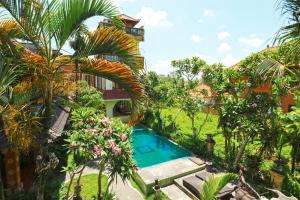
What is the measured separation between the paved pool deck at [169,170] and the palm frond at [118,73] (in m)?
8.26

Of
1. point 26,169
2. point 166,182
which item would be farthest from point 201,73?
point 26,169

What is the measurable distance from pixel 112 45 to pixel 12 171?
764 cm

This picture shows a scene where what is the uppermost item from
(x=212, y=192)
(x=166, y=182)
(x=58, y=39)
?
(x=58, y=39)

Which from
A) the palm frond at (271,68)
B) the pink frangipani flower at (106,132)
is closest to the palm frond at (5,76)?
the pink frangipani flower at (106,132)

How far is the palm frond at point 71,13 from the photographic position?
393 cm

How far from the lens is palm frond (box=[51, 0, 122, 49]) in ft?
12.9

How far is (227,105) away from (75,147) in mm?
9684

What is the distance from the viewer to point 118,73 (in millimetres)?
4742

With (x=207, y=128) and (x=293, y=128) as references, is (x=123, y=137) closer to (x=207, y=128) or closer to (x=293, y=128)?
(x=293, y=128)

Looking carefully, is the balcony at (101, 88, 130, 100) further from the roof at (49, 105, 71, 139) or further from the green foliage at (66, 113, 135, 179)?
the green foliage at (66, 113, 135, 179)

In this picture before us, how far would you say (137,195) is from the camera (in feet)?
35.7

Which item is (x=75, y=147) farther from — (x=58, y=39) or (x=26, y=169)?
(x=26, y=169)

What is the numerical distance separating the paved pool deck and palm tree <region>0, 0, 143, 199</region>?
8.43 m

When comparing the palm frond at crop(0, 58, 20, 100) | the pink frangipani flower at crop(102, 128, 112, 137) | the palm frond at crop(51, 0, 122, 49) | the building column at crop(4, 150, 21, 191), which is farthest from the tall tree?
the palm frond at crop(0, 58, 20, 100)
